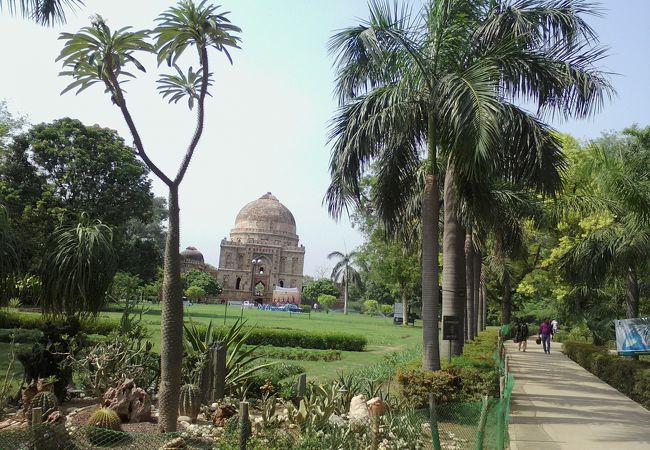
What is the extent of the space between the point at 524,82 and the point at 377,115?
2998mm

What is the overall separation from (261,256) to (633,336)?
73727mm

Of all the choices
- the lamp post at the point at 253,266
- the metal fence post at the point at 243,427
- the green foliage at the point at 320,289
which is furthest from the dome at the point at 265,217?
the metal fence post at the point at 243,427

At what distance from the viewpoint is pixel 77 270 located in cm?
1096

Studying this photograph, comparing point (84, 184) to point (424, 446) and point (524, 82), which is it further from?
point (424, 446)

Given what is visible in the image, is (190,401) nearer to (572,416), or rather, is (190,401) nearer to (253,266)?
(572,416)

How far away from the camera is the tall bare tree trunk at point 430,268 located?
9.41 m

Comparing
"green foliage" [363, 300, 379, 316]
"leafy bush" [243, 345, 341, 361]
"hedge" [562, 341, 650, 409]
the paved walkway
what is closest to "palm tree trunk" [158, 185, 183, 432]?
the paved walkway

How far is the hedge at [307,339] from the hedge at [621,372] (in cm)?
793

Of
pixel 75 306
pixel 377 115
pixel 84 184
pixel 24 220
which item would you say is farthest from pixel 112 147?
pixel 377 115

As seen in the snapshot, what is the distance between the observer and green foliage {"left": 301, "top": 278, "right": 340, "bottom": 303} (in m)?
77.2

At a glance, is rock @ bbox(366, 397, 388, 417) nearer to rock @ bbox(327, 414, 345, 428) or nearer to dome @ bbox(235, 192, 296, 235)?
rock @ bbox(327, 414, 345, 428)

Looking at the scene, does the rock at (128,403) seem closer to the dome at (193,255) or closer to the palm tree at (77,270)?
the palm tree at (77,270)

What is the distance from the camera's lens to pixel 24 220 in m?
24.5

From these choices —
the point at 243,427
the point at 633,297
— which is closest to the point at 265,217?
the point at 633,297
